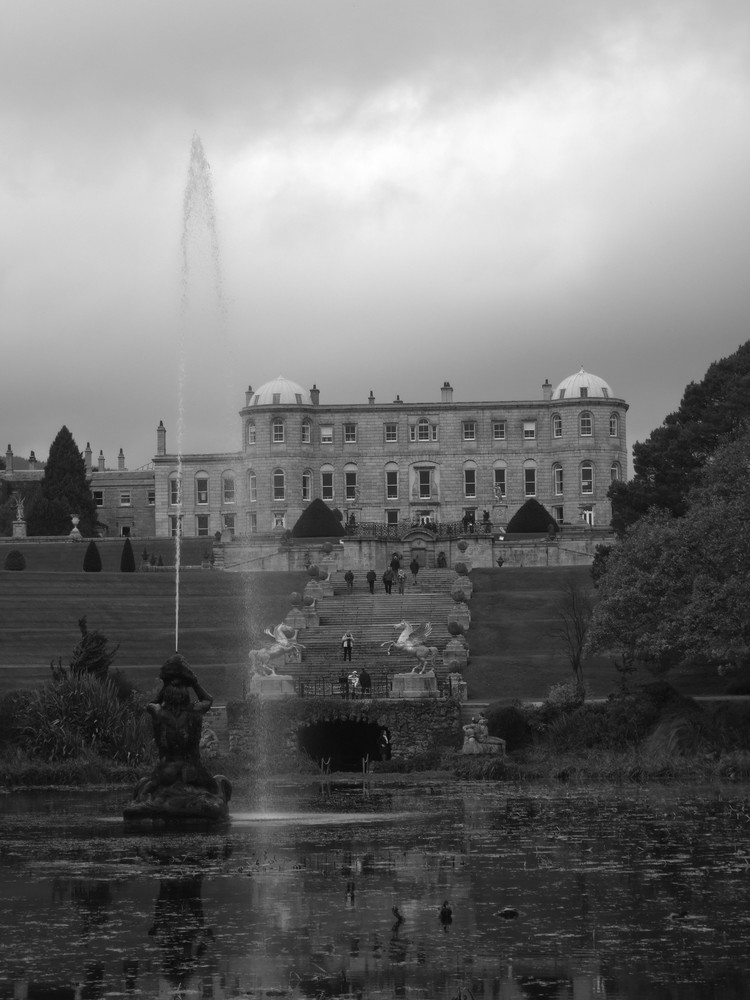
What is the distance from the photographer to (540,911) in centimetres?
1802

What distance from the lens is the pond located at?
1488 cm

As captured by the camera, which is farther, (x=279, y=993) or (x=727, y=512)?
(x=727, y=512)

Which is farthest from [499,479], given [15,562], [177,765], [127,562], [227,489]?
[177,765]

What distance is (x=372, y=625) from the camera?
204 feet

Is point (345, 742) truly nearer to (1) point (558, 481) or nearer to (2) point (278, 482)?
(1) point (558, 481)

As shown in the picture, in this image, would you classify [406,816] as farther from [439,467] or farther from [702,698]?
[439,467]

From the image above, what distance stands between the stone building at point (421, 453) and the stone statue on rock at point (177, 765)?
84.7 meters

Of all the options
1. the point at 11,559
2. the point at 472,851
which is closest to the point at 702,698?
the point at 472,851

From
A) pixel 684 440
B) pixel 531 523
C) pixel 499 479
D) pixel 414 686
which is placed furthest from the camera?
pixel 499 479

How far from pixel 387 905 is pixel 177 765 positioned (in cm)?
878

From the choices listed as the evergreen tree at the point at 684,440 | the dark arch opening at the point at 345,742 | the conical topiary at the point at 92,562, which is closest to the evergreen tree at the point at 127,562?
the conical topiary at the point at 92,562

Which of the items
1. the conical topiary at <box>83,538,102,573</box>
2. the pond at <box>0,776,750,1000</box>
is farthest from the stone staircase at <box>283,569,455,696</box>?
the pond at <box>0,776,750,1000</box>

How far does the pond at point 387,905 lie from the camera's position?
1488 centimetres

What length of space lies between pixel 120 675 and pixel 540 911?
28331mm
